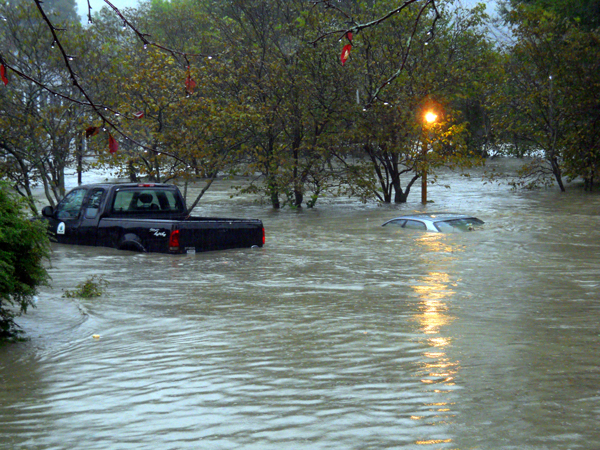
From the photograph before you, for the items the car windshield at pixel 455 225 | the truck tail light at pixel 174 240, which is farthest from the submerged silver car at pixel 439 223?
the truck tail light at pixel 174 240

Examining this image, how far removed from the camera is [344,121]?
30.6 metres

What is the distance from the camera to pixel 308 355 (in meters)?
7.73

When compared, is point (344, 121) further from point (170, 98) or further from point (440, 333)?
point (440, 333)

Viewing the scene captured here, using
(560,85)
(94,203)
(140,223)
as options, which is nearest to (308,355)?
(140,223)

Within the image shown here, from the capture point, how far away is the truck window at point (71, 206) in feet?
54.2

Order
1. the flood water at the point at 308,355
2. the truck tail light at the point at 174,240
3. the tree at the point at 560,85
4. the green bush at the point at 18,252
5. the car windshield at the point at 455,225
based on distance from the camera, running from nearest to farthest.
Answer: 1. the flood water at the point at 308,355
2. the green bush at the point at 18,252
3. the truck tail light at the point at 174,240
4. the car windshield at the point at 455,225
5. the tree at the point at 560,85

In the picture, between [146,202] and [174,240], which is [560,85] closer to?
[146,202]

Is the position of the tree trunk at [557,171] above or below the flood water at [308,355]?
above

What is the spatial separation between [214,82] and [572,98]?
1620cm

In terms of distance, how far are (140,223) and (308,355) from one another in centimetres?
822

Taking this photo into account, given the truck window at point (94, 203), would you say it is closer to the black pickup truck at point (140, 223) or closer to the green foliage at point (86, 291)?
the black pickup truck at point (140, 223)

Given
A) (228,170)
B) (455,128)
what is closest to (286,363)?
(228,170)

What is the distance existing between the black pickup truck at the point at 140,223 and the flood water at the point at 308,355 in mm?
257

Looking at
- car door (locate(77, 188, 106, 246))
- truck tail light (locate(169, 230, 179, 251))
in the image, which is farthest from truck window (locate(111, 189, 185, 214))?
truck tail light (locate(169, 230, 179, 251))
